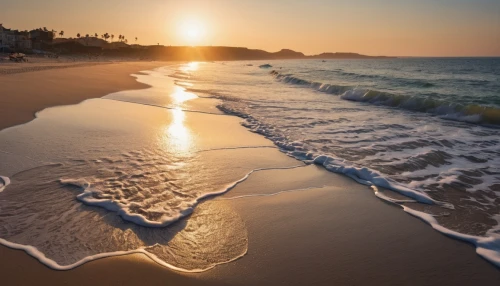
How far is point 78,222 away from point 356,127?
780 cm

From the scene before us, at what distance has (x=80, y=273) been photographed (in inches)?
97.7

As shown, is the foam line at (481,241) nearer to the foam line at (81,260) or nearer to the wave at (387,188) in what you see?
the wave at (387,188)

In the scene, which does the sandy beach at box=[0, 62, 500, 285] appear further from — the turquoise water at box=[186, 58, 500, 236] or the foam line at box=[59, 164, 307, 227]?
the turquoise water at box=[186, 58, 500, 236]

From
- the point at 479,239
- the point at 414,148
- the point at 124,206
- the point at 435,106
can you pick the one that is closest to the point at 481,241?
the point at 479,239

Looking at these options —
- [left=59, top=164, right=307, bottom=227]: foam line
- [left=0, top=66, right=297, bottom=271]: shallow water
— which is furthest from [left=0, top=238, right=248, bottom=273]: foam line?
[left=59, top=164, right=307, bottom=227]: foam line

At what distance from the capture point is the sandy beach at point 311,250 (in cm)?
253

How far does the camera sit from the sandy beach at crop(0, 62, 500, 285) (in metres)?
2.53

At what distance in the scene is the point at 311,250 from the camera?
3.02 meters

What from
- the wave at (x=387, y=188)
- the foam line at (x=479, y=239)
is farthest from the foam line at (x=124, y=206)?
the foam line at (x=479, y=239)

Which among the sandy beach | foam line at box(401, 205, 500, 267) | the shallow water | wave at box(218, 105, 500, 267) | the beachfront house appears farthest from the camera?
the beachfront house

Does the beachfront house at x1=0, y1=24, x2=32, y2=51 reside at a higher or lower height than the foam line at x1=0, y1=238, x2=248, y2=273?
higher

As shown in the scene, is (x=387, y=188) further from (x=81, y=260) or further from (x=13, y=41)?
(x=13, y=41)

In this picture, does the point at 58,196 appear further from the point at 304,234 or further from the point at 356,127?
the point at 356,127

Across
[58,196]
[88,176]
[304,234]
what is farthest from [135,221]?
[304,234]
